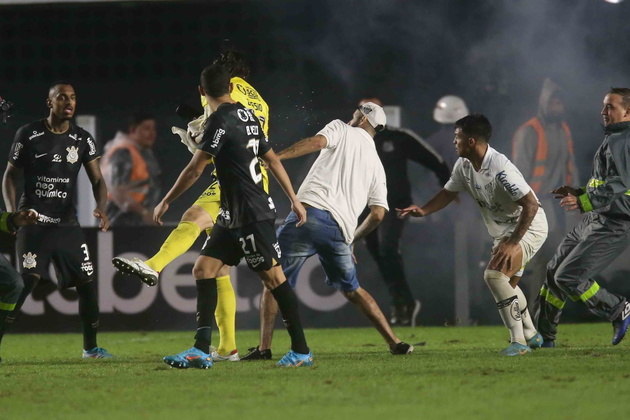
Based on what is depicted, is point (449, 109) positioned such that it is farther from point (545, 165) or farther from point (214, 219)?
point (214, 219)

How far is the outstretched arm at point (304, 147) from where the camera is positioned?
8406 mm

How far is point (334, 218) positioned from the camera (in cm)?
877

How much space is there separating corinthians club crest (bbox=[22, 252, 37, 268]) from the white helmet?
5.42 m

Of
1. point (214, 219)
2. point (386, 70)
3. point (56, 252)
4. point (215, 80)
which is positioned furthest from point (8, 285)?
point (386, 70)

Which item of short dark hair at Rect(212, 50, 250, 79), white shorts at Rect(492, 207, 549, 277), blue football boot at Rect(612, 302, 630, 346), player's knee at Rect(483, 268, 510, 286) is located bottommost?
blue football boot at Rect(612, 302, 630, 346)

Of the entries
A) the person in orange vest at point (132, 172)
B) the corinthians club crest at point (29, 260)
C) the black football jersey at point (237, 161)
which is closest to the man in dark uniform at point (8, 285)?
the corinthians club crest at point (29, 260)

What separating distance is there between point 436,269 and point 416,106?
1.78 metres

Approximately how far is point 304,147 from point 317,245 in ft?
2.42

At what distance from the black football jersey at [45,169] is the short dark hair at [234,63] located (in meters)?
1.38

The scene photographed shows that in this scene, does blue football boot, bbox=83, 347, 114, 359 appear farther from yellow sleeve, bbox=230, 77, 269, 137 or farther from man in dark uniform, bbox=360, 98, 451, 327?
man in dark uniform, bbox=360, 98, 451, 327

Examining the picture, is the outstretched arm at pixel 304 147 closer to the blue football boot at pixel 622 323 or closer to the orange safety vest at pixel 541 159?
the blue football boot at pixel 622 323

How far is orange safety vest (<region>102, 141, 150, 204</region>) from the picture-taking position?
1327cm

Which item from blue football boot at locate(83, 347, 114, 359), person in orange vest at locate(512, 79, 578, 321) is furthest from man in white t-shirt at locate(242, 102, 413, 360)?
person in orange vest at locate(512, 79, 578, 321)

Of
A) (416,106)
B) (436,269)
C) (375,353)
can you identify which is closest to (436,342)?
(375,353)
